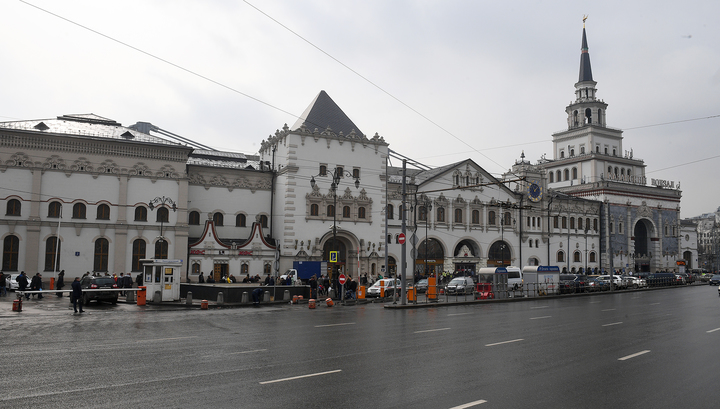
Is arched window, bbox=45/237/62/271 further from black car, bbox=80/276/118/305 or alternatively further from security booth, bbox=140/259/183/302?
security booth, bbox=140/259/183/302

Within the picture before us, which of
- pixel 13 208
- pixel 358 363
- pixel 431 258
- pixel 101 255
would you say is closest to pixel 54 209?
pixel 13 208

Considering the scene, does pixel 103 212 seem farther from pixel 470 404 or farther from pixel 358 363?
pixel 470 404

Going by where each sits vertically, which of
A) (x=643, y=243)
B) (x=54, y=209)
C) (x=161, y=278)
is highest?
(x=54, y=209)

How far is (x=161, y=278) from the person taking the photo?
30.5 metres

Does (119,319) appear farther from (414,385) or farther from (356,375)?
(414,385)

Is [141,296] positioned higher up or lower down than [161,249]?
lower down

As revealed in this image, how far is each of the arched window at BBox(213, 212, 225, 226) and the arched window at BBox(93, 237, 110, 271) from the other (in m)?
9.22

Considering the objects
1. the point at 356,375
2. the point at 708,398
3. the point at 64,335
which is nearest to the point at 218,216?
the point at 64,335

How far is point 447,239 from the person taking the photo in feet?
194

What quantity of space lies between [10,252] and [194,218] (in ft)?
44.9

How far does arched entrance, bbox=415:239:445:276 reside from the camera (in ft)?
188

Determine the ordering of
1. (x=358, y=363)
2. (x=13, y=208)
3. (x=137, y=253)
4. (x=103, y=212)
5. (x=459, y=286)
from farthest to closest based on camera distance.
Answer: (x=137, y=253)
(x=103, y=212)
(x=459, y=286)
(x=13, y=208)
(x=358, y=363)

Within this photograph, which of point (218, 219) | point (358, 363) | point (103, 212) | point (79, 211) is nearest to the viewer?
point (358, 363)

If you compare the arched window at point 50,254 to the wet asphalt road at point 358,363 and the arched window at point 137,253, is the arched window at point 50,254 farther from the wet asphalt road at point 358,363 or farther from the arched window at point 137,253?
the wet asphalt road at point 358,363
